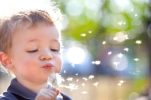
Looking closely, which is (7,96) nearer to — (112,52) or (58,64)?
(58,64)

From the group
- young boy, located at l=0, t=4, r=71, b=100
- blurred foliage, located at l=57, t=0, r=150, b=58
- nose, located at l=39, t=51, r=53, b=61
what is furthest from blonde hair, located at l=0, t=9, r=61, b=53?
blurred foliage, located at l=57, t=0, r=150, b=58

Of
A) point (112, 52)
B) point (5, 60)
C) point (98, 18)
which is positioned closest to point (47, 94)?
point (5, 60)

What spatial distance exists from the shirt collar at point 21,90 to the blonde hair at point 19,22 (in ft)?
0.44

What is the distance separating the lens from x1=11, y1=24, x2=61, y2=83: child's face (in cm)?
210

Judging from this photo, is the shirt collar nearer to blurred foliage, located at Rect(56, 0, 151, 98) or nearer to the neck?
the neck

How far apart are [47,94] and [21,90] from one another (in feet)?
0.64

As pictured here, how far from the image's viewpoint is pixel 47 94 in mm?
1965

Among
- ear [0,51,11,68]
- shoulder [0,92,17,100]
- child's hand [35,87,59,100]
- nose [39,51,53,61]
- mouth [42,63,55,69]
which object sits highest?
ear [0,51,11,68]

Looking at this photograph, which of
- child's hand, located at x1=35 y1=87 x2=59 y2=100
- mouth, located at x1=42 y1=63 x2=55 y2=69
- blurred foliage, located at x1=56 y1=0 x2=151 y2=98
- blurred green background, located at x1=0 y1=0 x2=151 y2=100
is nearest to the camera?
child's hand, located at x1=35 y1=87 x2=59 y2=100

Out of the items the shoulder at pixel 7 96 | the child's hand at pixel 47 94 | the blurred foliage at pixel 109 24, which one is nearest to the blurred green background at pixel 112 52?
the blurred foliage at pixel 109 24

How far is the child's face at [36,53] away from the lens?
2098 mm

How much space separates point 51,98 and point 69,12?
22.3 feet

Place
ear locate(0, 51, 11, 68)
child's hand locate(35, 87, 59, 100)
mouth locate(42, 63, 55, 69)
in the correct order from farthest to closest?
ear locate(0, 51, 11, 68)
mouth locate(42, 63, 55, 69)
child's hand locate(35, 87, 59, 100)

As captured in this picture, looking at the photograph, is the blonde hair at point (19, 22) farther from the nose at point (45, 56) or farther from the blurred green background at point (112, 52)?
the blurred green background at point (112, 52)
